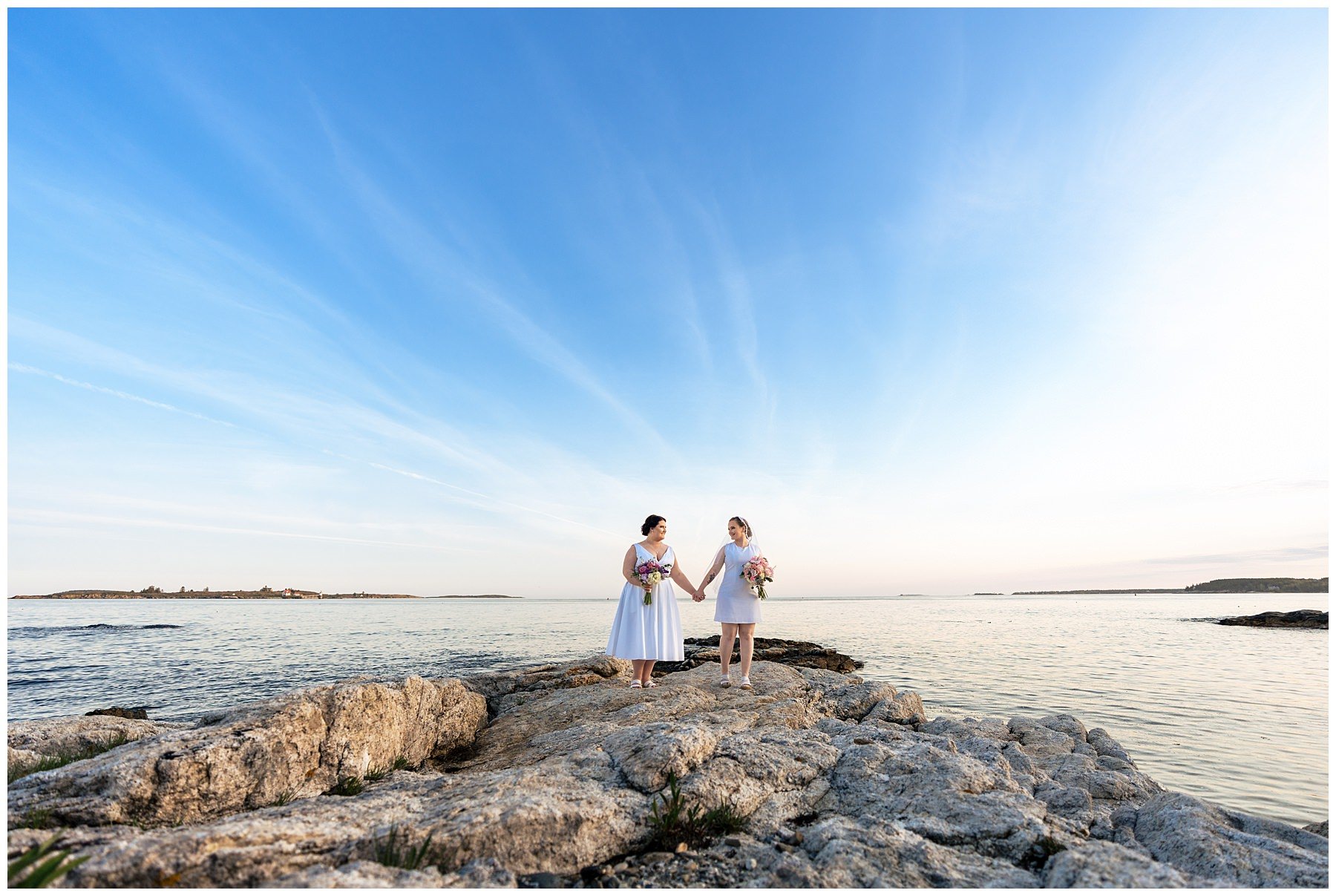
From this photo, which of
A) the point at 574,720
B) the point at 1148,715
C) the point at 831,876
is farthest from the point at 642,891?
the point at 1148,715

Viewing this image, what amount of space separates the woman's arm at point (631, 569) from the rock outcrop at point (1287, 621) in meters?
58.3

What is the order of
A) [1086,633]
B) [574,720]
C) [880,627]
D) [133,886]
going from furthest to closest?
[880,627]
[1086,633]
[574,720]
[133,886]

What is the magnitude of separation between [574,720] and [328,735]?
3.80m

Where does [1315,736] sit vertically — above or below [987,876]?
below

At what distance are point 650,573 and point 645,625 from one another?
962mm

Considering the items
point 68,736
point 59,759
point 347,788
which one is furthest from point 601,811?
point 68,736

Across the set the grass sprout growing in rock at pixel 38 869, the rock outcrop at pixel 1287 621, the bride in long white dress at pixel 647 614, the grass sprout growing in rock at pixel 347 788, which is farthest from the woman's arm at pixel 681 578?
the rock outcrop at pixel 1287 621

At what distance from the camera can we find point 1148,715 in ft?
48.4

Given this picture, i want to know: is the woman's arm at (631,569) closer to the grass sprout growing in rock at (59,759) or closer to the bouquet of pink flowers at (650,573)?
the bouquet of pink flowers at (650,573)

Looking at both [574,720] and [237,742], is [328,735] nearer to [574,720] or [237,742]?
[237,742]

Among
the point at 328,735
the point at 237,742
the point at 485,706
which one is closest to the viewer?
the point at 237,742

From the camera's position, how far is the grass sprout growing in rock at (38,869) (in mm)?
3334

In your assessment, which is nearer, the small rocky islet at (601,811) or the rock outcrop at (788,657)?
the small rocky islet at (601,811)

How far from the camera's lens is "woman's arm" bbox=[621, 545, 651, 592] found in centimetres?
1130
